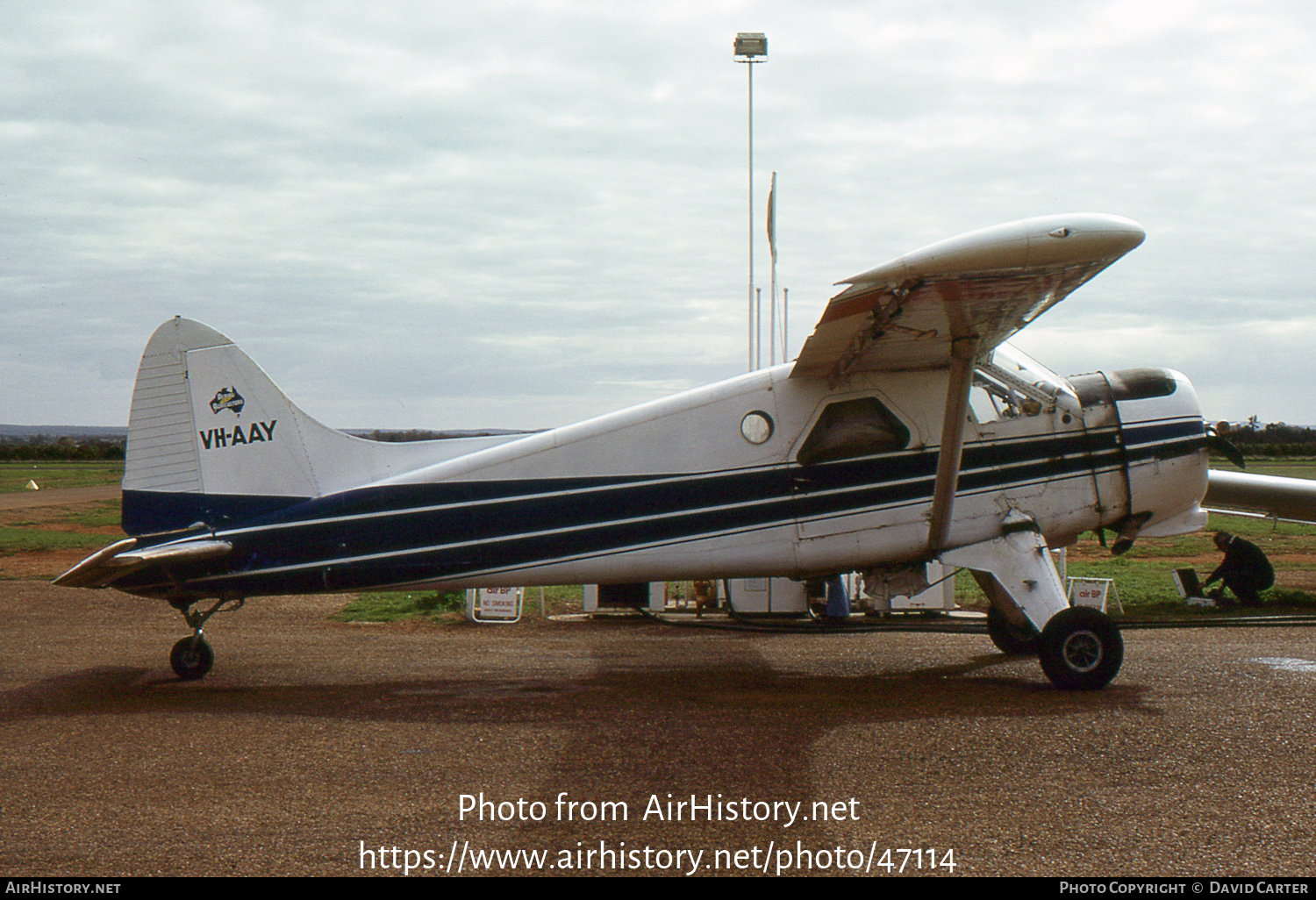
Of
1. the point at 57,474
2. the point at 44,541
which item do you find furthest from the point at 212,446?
the point at 57,474

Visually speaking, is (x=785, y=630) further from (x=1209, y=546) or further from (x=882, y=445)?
(x=1209, y=546)

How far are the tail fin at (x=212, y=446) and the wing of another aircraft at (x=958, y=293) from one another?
13.5 feet

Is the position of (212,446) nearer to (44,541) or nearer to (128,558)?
(128,558)

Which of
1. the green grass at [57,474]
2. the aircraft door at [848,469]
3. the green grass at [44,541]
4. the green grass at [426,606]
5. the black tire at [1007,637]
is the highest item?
the aircraft door at [848,469]

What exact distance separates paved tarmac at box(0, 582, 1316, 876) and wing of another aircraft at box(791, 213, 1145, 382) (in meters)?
2.79

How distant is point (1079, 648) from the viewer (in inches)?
310

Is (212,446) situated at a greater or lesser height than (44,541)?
greater

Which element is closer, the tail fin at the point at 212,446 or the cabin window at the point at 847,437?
the cabin window at the point at 847,437

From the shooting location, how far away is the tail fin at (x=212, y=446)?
8.62 m

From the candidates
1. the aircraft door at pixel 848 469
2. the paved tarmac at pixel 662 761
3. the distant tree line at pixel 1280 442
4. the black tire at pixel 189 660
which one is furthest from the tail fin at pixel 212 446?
the distant tree line at pixel 1280 442

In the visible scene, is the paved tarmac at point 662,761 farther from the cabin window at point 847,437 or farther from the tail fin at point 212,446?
the cabin window at point 847,437

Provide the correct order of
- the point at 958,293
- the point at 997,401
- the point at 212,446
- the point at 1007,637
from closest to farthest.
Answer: the point at 958,293 → the point at 997,401 → the point at 212,446 → the point at 1007,637

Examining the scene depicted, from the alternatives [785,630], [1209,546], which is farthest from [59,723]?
[1209,546]

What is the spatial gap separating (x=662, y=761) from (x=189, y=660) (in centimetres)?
521
